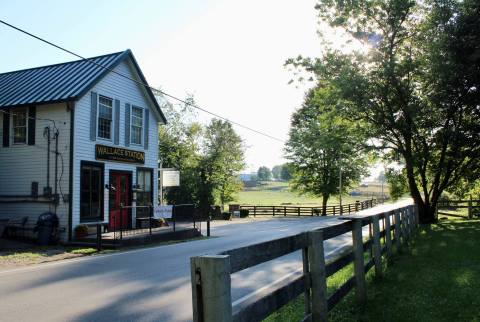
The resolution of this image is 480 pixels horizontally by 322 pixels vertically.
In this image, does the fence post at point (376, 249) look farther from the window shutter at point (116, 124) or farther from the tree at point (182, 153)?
the tree at point (182, 153)

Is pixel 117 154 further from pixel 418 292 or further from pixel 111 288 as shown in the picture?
pixel 418 292

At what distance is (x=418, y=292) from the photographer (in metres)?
6.95

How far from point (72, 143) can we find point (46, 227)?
3.33m

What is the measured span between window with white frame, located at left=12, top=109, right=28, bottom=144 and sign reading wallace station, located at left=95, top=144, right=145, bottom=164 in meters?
3.08

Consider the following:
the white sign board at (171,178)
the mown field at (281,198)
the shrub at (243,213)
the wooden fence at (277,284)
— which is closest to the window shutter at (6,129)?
the white sign board at (171,178)

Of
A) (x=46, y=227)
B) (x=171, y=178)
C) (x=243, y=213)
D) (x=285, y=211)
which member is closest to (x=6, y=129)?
(x=46, y=227)

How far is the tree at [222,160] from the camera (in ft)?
133

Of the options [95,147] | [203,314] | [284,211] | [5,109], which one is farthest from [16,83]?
[284,211]

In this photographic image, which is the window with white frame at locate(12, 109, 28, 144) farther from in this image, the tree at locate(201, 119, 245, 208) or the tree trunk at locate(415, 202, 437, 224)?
the tree at locate(201, 119, 245, 208)

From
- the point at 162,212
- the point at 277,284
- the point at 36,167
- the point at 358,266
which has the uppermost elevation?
the point at 36,167

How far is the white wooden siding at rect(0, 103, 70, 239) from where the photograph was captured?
18.0m

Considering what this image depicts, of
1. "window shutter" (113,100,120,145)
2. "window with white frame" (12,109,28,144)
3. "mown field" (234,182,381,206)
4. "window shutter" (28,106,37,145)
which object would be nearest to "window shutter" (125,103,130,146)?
"window shutter" (113,100,120,145)

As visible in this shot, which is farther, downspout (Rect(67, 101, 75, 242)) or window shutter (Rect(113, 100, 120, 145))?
window shutter (Rect(113, 100, 120, 145))

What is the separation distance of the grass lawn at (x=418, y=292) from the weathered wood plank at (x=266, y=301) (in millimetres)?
1809
